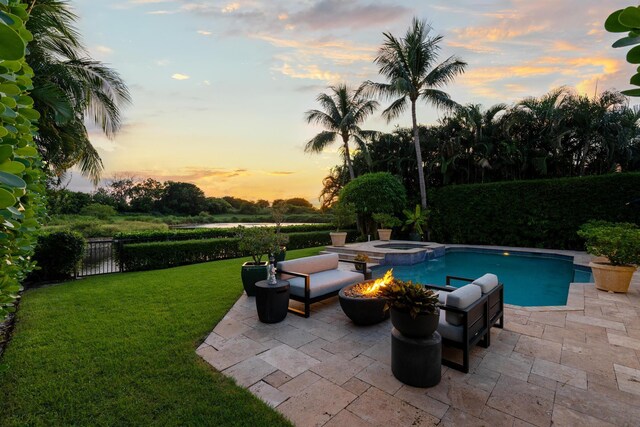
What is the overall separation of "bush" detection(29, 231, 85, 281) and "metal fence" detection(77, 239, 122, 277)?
781 mm

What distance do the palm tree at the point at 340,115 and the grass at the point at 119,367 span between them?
13.6 meters

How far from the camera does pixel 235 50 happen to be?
7777 mm

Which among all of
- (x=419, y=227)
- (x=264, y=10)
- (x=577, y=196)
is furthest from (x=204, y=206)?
(x=577, y=196)

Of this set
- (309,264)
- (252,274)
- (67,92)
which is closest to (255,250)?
(252,274)

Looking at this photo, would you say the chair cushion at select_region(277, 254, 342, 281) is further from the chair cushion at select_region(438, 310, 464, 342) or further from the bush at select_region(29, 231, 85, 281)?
the bush at select_region(29, 231, 85, 281)

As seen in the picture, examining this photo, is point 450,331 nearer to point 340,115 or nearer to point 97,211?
point 340,115

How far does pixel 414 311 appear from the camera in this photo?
2.88m

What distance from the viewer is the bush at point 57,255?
24.2 ft

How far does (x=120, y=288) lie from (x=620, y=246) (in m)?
10.9

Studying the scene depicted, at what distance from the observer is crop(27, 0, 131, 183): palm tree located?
21.4 ft

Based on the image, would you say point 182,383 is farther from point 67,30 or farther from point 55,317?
point 67,30

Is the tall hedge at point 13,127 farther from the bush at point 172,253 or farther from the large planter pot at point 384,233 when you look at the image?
the large planter pot at point 384,233

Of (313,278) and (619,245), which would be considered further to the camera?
(619,245)

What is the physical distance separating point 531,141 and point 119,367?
61.0 feet
